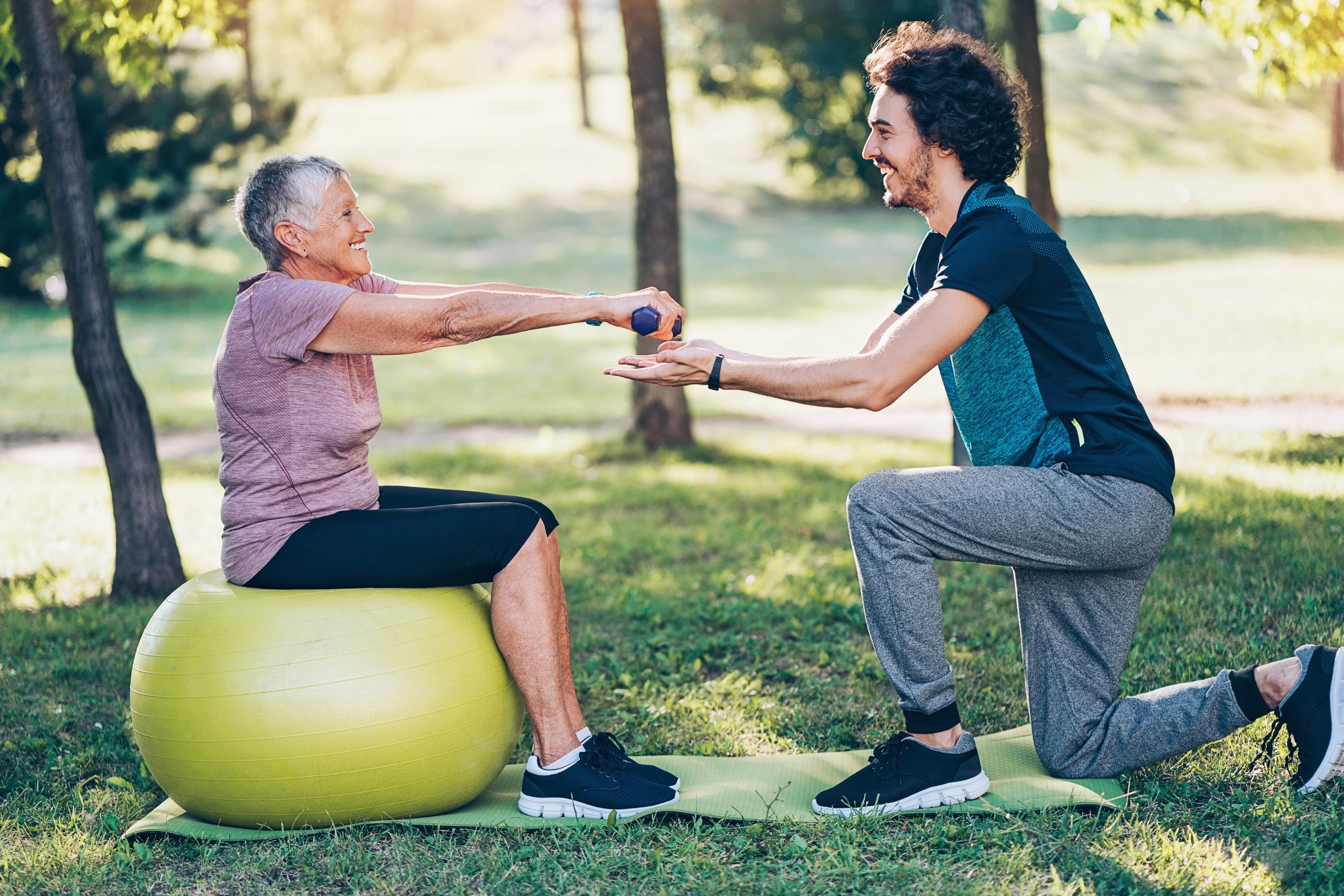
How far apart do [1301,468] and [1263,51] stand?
107 inches

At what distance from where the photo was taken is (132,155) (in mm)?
18781

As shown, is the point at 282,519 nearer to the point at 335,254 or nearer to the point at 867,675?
the point at 335,254

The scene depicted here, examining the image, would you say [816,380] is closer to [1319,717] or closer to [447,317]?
[447,317]

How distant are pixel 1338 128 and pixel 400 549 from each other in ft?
109

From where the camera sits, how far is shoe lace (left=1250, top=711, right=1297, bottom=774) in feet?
11.7

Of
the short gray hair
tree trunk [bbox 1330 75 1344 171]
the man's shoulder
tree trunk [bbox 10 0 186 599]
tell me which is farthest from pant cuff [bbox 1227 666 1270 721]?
tree trunk [bbox 1330 75 1344 171]

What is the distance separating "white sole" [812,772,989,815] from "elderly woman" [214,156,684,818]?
54cm

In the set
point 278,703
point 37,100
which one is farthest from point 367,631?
point 37,100

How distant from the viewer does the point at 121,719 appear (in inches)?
181

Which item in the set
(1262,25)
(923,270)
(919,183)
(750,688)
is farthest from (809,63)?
(919,183)

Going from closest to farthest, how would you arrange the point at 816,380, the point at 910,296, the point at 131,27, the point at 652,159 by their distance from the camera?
1. the point at 816,380
2. the point at 910,296
3. the point at 131,27
4. the point at 652,159

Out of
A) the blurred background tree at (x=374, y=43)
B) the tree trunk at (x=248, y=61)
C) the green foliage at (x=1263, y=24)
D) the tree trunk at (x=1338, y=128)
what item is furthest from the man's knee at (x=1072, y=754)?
the blurred background tree at (x=374, y=43)

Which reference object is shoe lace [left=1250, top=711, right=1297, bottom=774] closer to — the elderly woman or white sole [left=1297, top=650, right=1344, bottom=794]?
white sole [left=1297, top=650, right=1344, bottom=794]

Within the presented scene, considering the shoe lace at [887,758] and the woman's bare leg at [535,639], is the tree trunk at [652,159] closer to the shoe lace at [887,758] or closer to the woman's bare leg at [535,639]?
the woman's bare leg at [535,639]
